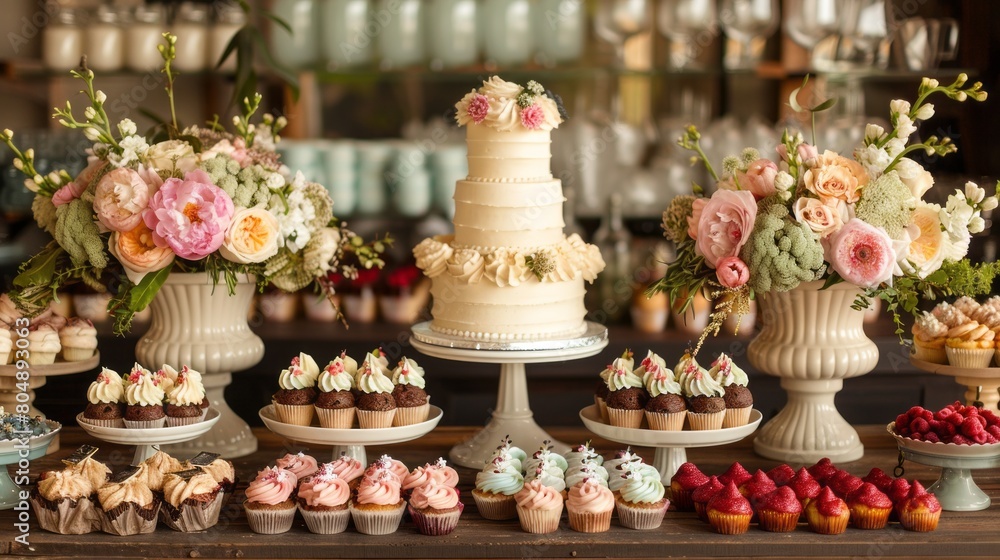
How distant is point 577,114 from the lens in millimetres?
4492

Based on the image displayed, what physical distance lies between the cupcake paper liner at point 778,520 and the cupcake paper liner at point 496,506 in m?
Result: 0.45

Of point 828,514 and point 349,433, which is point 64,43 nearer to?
point 349,433

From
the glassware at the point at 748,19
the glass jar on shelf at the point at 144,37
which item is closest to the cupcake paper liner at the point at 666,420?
the glassware at the point at 748,19

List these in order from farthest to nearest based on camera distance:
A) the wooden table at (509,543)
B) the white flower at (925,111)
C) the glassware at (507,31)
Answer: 1. the glassware at (507,31)
2. the white flower at (925,111)
3. the wooden table at (509,543)

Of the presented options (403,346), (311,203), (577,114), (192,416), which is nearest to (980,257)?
(577,114)

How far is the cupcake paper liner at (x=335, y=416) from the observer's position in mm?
2207

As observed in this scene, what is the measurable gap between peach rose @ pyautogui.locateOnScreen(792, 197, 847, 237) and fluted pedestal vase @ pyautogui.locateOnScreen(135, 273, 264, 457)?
1217 millimetres

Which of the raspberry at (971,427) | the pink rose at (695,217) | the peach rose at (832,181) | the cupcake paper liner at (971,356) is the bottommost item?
the raspberry at (971,427)

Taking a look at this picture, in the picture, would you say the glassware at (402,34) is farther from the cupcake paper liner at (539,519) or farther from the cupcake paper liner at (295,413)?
the cupcake paper liner at (539,519)

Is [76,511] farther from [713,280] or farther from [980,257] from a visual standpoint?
[980,257]

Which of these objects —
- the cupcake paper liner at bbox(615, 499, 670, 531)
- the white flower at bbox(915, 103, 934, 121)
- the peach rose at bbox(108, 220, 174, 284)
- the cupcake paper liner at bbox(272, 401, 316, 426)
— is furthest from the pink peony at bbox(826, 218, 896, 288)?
the peach rose at bbox(108, 220, 174, 284)

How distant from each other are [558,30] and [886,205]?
2241mm

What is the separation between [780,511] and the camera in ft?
6.50

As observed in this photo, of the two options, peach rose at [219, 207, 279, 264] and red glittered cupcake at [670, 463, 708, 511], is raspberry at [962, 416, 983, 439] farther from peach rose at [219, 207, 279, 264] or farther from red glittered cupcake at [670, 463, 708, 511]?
peach rose at [219, 207, 279, 264]
